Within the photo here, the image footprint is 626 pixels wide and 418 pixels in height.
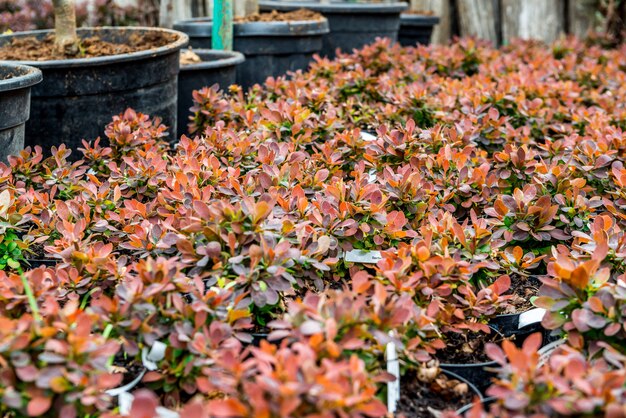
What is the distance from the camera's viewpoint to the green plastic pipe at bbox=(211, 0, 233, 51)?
4242 mm

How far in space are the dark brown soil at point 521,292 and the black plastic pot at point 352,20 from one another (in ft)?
11.5

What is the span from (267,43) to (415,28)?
237 cm

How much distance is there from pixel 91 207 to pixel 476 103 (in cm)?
178

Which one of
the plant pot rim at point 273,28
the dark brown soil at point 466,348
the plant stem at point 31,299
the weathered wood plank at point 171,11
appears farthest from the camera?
the weathered wood plank at point 171,11

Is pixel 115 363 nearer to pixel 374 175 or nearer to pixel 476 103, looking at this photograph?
pixel 374 175

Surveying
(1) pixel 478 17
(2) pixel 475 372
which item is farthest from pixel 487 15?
(2) pixel 475 372

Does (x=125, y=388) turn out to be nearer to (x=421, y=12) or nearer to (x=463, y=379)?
(x=463, y=379)

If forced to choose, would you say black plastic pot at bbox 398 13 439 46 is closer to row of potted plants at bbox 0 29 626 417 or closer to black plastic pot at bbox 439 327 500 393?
row of potted plants at bbox 0 29 626 417

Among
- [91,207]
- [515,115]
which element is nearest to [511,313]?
[91,207]

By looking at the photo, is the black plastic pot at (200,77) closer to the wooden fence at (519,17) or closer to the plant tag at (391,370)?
the plant tag at (391,370)

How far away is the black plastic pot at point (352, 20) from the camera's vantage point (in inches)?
213

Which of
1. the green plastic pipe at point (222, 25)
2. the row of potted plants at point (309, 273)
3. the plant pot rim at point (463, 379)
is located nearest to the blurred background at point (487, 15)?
the green plastic pipe at point (222, 25)

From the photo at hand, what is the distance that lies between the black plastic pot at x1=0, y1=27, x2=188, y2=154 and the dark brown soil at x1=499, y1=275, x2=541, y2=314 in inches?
73.7

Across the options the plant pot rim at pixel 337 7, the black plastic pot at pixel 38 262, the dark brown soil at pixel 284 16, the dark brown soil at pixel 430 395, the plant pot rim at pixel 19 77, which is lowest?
the dark brown soil at pixel 430 395
